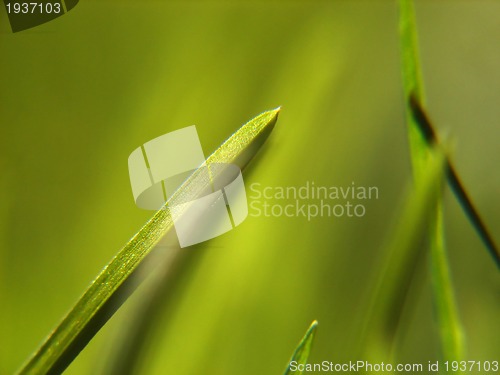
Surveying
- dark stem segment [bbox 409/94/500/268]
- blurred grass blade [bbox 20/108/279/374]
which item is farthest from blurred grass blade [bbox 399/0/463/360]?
blurred grass blade [bbox 20/108/279/374]

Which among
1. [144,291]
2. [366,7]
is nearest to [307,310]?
[144,291]

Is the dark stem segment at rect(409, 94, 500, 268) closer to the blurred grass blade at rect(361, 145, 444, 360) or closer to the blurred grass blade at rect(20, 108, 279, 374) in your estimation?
the blurred grass blade at rect(361, 145, 444, 360)

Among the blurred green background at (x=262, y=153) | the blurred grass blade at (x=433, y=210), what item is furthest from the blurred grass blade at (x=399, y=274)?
the blurred green background at (x=262, y=153)

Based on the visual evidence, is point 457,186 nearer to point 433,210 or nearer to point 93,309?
point 433,210

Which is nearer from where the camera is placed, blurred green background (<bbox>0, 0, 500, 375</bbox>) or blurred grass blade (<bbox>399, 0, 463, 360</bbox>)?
blurred grass blade (<bbox>399, 0, 463, 360</bbox>)

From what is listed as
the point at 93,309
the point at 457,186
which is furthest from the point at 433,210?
the point at 93,309

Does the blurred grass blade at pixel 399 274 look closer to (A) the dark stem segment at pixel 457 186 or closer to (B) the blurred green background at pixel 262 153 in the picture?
(A) the dark stem segment at pixel 457 186
